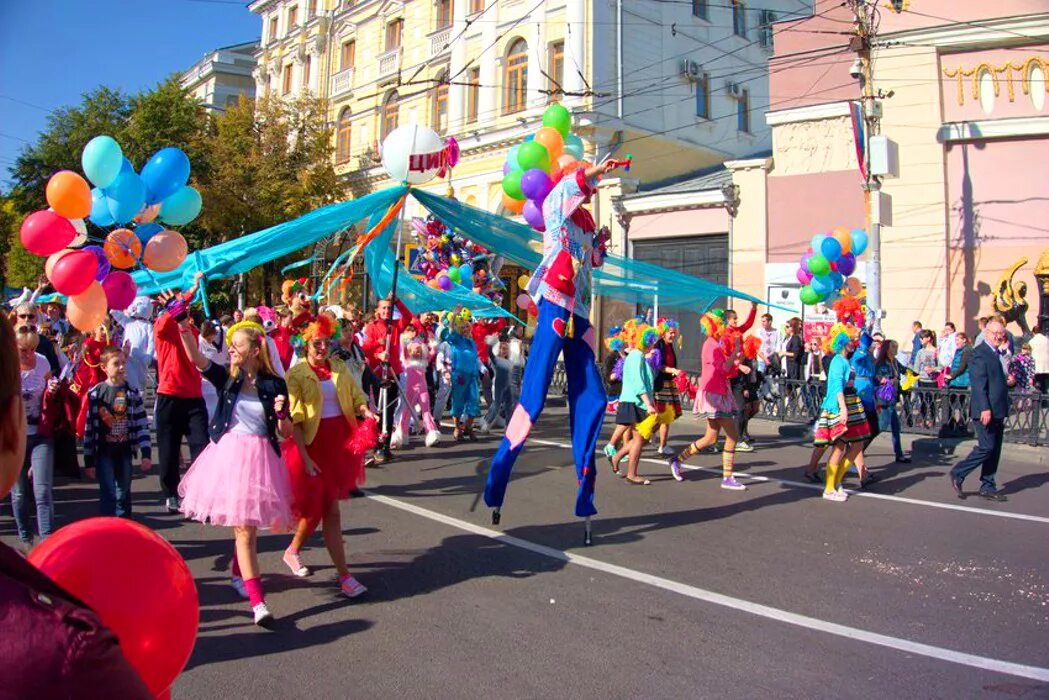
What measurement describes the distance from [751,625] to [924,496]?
16.4ft

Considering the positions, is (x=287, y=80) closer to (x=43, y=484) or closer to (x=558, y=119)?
(x=558, y=119)

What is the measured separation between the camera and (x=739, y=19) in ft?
100.0

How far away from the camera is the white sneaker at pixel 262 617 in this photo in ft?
15.1

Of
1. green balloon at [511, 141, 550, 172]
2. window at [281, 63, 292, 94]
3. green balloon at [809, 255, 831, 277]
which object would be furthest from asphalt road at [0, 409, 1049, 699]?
window at [281, 63, 292, 94]

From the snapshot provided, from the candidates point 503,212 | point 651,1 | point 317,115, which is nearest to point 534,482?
point 503,212

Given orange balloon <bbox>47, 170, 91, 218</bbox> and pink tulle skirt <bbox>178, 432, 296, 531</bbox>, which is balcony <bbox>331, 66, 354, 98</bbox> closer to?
orange balloon <bbox>47, 170, 91, 218</bbox>

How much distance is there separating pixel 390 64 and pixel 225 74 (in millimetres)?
19329

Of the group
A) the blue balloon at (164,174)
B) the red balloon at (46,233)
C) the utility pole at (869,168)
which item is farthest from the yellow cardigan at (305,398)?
the utility pole at (869,168)

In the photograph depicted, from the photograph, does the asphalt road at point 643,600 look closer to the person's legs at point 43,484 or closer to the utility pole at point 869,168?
the person's legs at point 43,484

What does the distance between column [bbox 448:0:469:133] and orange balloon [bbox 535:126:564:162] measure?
2267 cm

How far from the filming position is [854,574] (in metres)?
5.72

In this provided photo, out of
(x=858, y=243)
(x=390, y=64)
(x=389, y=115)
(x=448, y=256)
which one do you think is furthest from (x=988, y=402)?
(x=390, y=64)

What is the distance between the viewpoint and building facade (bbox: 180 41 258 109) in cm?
4641

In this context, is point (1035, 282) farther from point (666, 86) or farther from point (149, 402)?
point (149, 402)
